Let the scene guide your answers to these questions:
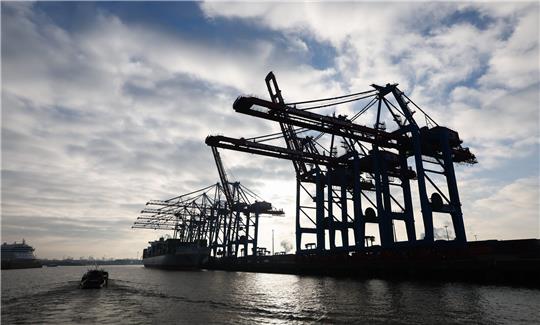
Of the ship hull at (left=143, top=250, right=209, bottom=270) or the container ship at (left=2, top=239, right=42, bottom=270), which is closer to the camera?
the ship hull at (left=143, top=250, right=209, bottom=270)

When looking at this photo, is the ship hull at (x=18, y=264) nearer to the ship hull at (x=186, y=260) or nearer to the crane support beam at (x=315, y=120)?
the ship hull at (x=186, y=260)

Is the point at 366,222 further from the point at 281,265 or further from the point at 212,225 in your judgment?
the point at 212,225

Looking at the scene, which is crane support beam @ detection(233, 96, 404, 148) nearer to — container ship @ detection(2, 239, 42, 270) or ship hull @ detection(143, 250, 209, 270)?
ship hull @ detection(143, 250, 209, 270)

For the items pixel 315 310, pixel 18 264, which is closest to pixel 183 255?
pixel 315 310

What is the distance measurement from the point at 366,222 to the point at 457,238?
1400 cm

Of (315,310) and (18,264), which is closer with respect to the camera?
(315,310)

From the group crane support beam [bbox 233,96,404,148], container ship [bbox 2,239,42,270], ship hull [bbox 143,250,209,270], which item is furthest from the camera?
container ship [bbox 2,239,42,270]

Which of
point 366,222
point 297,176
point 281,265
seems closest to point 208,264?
point 281,265

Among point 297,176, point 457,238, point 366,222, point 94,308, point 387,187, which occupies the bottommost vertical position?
point 94,308

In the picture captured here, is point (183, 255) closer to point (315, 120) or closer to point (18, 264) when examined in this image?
point (315, 120)

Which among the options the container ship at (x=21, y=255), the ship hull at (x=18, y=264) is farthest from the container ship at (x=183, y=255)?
the container ship at (x=21, y=255)

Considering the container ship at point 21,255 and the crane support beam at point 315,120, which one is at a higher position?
the crane support beam at point 315,120

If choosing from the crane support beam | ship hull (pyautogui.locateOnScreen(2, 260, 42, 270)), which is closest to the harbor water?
the crane support beam

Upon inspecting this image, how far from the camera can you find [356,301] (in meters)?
18.8
